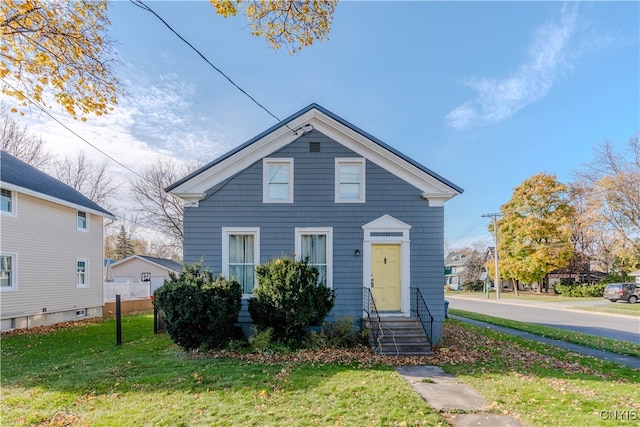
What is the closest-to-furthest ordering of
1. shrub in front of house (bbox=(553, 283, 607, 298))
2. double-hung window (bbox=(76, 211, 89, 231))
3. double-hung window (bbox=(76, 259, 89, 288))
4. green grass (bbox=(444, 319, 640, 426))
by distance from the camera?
green grass (bbox=(444, 319, 640, 426)) → double-hung window (bbox=(76, 259, 89, 288)) → double-hung window (bbox=(76, 211, 89, 231)) → shrub in front of house (bbox=(553, 283, 607, 298))

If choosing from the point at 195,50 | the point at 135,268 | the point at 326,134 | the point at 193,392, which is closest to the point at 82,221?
the point at 135,268

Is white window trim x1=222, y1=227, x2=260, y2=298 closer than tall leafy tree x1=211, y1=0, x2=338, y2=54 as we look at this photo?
No

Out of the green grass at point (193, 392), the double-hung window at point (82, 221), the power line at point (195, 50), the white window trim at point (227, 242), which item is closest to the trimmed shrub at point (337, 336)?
the green grass at point (193, 392)

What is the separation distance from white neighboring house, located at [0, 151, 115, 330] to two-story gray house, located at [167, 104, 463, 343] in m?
7.52

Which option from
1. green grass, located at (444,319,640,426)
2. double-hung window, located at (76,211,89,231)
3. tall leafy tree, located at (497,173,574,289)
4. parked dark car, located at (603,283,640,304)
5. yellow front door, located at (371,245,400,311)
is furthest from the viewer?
tall leafy tree, located at (497,173,574,289)

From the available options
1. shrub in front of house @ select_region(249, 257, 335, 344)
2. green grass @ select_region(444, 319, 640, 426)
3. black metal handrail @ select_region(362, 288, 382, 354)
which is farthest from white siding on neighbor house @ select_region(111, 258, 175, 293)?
green grass @ select_region(444, 319, 640, 426)

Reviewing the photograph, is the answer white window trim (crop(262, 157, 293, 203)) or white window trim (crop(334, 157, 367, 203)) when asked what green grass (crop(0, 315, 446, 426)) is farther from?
white window trim (crop(334, 157, 367, 203))

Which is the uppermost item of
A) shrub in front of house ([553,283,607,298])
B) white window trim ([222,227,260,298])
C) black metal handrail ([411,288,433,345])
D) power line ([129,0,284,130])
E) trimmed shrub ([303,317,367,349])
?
power line ([129,0,284,130])

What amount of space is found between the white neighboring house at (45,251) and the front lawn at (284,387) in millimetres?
4711

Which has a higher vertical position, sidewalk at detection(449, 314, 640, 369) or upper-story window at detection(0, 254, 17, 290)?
upper-story window at detection(0, 254, 17, 290)

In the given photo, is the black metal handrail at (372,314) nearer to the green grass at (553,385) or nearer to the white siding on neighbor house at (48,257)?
the green grass at (553,385)

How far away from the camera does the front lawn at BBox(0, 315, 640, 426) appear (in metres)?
4.53

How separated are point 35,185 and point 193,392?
12546mm

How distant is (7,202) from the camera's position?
11.9 metres
